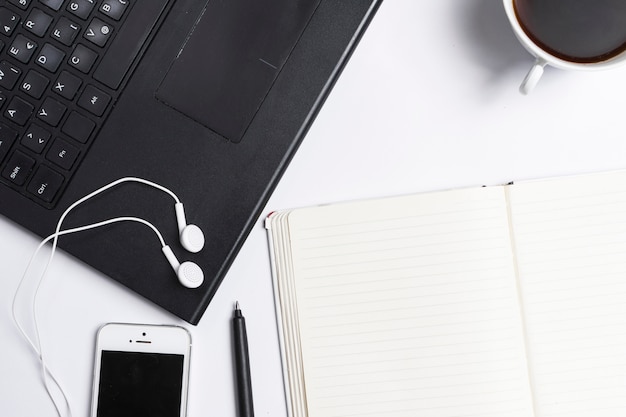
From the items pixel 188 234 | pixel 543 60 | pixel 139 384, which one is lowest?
pixel 139 384

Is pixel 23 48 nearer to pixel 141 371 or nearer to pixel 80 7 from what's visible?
pixel 80 7

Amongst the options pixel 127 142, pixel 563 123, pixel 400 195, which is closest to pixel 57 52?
pixel 127 142

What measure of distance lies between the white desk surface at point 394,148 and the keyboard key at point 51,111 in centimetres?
12

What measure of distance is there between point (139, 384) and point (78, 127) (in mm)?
243

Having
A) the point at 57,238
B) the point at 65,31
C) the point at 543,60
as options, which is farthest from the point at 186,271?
the point at 543,60

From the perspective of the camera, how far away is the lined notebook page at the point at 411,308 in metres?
0.63

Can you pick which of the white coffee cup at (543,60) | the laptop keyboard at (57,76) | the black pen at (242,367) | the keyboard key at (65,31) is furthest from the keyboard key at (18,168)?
the white coffee cup at (543,60)

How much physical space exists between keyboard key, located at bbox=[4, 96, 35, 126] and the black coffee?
1.38ft

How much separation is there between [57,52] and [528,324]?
48 cm

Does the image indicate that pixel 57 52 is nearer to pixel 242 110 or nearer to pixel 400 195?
pixel 242 110

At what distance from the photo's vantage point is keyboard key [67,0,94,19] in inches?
23.6

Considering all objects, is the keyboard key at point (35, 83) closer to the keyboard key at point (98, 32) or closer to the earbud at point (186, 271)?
the keyboard key at point (98, 32)

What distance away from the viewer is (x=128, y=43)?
0.61 metres

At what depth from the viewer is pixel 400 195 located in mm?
645
